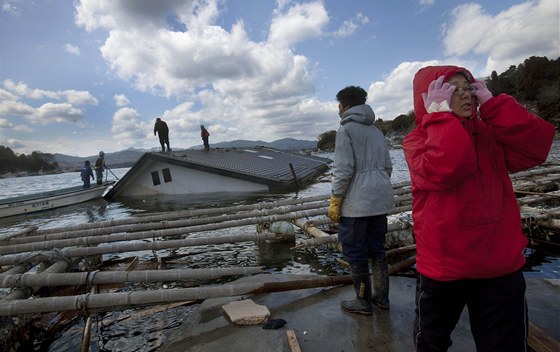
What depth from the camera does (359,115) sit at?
3.56m

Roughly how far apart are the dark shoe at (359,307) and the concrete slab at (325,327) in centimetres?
7

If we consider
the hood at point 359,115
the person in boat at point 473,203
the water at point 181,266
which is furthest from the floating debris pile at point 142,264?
the person in boat at point 473,203

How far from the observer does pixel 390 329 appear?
132 inches

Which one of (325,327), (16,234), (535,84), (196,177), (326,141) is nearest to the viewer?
(325,327)

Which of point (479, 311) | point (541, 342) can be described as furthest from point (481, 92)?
point (541, 342)

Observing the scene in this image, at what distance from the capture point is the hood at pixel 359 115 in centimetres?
356

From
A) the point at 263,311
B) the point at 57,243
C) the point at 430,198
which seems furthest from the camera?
the point at 57,243

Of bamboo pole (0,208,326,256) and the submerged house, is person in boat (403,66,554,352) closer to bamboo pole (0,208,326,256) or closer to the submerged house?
bamboo pole (0,208,326,256)

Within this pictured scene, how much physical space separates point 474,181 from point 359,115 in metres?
1.80

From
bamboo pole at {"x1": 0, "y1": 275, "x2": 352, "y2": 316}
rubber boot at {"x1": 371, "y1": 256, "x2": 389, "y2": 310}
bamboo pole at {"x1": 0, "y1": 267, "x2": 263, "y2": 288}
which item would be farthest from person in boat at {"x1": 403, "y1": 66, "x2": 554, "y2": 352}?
bamboo pole at {"x1": 0, "y1": 267, "x2": 263, "y2": 288}

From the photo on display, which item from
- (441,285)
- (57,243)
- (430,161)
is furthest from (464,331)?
(57,243)

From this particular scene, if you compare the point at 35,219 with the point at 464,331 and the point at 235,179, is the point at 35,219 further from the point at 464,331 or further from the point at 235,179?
the point at 464,331

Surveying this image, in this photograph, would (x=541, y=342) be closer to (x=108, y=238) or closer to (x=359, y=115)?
(x=359, y=115)

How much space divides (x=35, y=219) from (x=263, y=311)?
1828 centimetres
